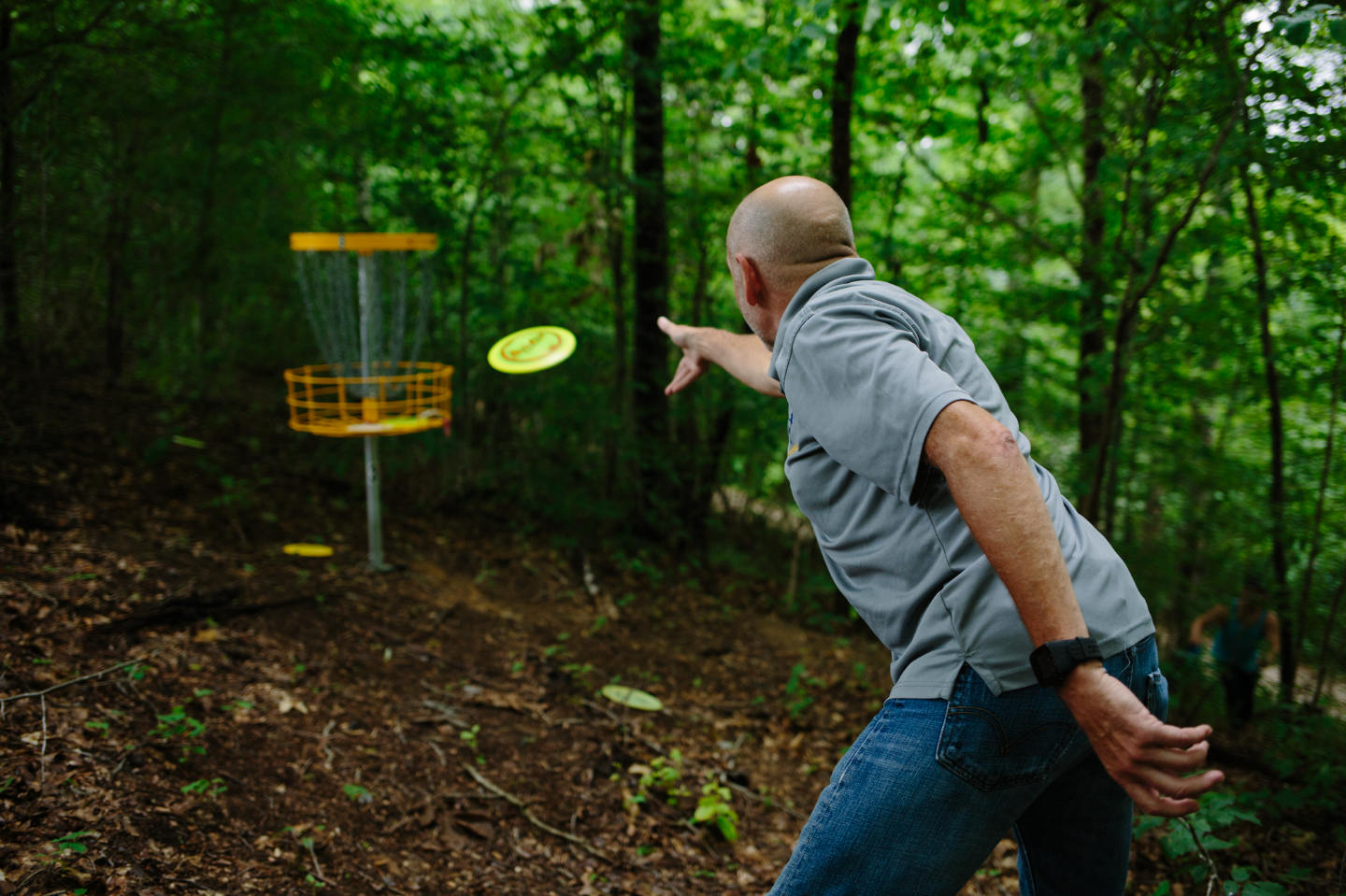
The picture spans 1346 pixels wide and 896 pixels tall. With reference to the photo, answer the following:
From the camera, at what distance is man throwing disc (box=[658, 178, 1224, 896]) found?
1209 millimetres

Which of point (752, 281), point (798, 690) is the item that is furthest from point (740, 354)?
point (798, 690)

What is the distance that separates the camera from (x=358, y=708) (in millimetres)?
3533

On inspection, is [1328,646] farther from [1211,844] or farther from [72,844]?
[72,844]

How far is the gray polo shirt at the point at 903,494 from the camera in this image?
1273mm

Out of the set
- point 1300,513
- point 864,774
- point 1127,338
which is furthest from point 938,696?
point 1300,513

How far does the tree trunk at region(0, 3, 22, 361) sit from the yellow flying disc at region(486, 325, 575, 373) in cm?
248

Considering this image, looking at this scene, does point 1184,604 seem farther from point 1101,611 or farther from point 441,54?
point 441,54

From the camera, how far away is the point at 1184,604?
18.1 ft

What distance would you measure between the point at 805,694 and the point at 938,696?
364 centimetres

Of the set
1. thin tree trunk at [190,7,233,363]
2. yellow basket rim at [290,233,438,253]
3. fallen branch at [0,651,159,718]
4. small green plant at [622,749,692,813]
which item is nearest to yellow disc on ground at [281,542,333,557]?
fallen branch at [0,651,159,718]

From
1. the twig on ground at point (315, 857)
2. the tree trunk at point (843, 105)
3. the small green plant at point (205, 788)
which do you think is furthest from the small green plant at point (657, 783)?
the tree trunk at point (843, 105)

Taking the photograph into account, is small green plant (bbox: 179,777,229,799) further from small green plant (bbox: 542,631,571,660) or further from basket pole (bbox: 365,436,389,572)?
basket pole (bbox: 365,436,389,572)

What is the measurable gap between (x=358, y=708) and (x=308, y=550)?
1645mm

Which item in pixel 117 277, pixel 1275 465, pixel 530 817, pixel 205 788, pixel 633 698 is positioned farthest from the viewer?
pixel 117 277
